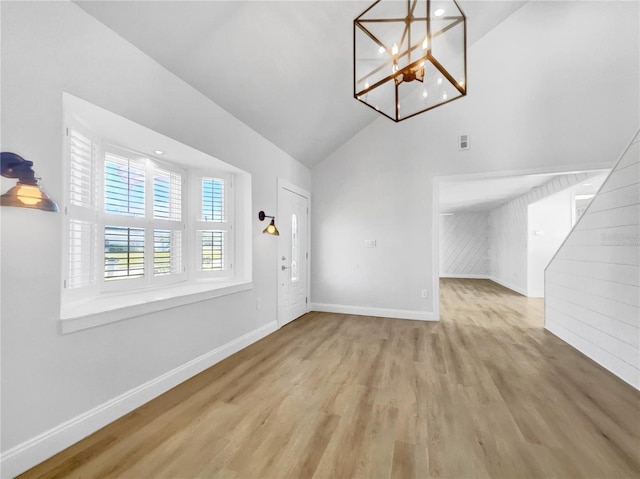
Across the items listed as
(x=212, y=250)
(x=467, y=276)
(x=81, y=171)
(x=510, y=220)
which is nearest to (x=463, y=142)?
(x=212, y=250)

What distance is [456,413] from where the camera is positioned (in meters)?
2.10

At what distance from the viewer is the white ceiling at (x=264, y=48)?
2061 mm

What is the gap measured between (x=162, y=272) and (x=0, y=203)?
1.69 metres

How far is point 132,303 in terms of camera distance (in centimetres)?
220

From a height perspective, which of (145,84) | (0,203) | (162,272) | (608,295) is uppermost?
(145,84)

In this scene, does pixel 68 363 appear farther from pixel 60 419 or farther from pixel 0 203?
pixel 0 203

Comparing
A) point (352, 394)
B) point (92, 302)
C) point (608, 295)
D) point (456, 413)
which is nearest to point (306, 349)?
point (352, 394)

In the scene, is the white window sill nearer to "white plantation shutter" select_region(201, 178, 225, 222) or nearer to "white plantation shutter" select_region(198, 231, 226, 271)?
"white plantation shutter" select_region(198, 231, 226, 271)

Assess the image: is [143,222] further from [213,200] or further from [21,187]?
[21,187]

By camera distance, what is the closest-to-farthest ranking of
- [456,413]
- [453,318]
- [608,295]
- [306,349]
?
1. [456,413]
2. [608,295]
3. [306,349]
4. [453,318]

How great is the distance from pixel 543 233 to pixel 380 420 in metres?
7.30

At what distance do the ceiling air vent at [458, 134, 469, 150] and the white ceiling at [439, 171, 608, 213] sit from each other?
528mm

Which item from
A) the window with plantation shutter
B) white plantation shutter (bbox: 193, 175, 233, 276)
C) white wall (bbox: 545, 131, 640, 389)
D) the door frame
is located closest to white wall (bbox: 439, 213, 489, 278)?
white wall (bbox: 545, 131, 640, 389)

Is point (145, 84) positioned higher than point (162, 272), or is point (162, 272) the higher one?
point (145, 84)
